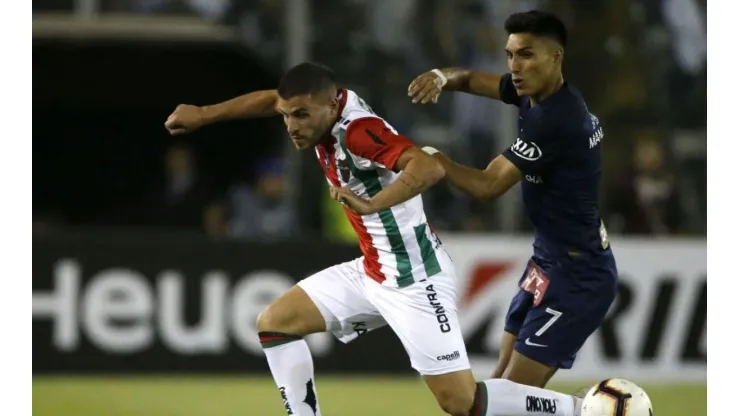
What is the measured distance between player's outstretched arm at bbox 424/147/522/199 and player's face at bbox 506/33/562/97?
416 millimetres

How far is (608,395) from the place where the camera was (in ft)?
21.1

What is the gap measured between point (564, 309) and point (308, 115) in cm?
171

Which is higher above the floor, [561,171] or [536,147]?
[536,147]

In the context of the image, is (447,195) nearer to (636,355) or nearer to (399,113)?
(399,113)

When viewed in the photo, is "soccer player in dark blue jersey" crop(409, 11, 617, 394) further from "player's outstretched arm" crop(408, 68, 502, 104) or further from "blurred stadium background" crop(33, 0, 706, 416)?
"blurred stadium background" crop(33, 0, 706, 416)

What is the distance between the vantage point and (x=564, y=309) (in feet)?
21.0

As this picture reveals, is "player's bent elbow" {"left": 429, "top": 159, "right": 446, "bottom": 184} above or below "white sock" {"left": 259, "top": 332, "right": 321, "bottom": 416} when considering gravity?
above

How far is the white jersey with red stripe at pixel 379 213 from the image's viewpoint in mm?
5961

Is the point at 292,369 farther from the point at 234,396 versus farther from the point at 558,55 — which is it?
the point at 234,396

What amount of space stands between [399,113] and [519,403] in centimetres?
630

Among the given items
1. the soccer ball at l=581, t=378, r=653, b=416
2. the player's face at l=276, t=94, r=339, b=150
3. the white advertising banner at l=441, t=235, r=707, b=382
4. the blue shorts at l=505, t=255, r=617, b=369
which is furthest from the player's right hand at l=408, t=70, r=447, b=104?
the white advertising banner at l=441, t=235, r=707, b=382

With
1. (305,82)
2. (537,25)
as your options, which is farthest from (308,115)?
(537,25)

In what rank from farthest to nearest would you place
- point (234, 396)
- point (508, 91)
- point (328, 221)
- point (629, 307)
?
1. point (328, 221)
2. point (629, 307)
3. point (234, 396)
4. point (508, 91)

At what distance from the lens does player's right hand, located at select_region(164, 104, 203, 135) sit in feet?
20.8
